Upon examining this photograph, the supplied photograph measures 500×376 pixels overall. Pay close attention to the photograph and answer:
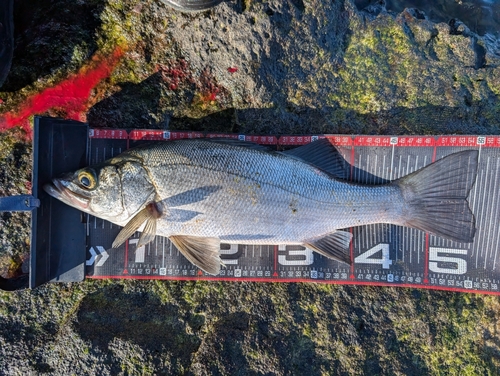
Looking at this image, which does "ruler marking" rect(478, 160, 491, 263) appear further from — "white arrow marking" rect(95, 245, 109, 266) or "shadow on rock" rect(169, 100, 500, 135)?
"white arrow marking" rect(95, 245, 109, 266)

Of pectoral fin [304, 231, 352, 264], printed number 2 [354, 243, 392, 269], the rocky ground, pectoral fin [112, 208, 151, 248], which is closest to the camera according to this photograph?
pectoral fin [112, 208, 151, 248]

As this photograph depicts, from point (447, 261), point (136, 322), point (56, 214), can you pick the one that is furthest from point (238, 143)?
point (447, 261)

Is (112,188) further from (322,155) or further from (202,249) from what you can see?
(322,155)

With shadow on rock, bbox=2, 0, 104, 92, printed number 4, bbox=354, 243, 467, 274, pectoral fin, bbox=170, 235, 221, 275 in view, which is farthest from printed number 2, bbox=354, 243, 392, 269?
shadow on rock, bbox=2, 0, 104, 92

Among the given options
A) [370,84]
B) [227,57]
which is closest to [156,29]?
[227,57]

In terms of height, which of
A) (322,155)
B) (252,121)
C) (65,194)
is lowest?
(65,194)

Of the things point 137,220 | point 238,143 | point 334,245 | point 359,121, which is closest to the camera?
point 137,220

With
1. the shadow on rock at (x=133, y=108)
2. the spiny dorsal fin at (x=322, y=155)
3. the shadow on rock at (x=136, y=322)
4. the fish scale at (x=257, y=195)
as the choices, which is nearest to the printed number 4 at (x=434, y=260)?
the fish scale at (x=257, y=195)

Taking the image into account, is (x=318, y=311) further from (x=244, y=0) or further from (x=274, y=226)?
(x=244, y=0)
